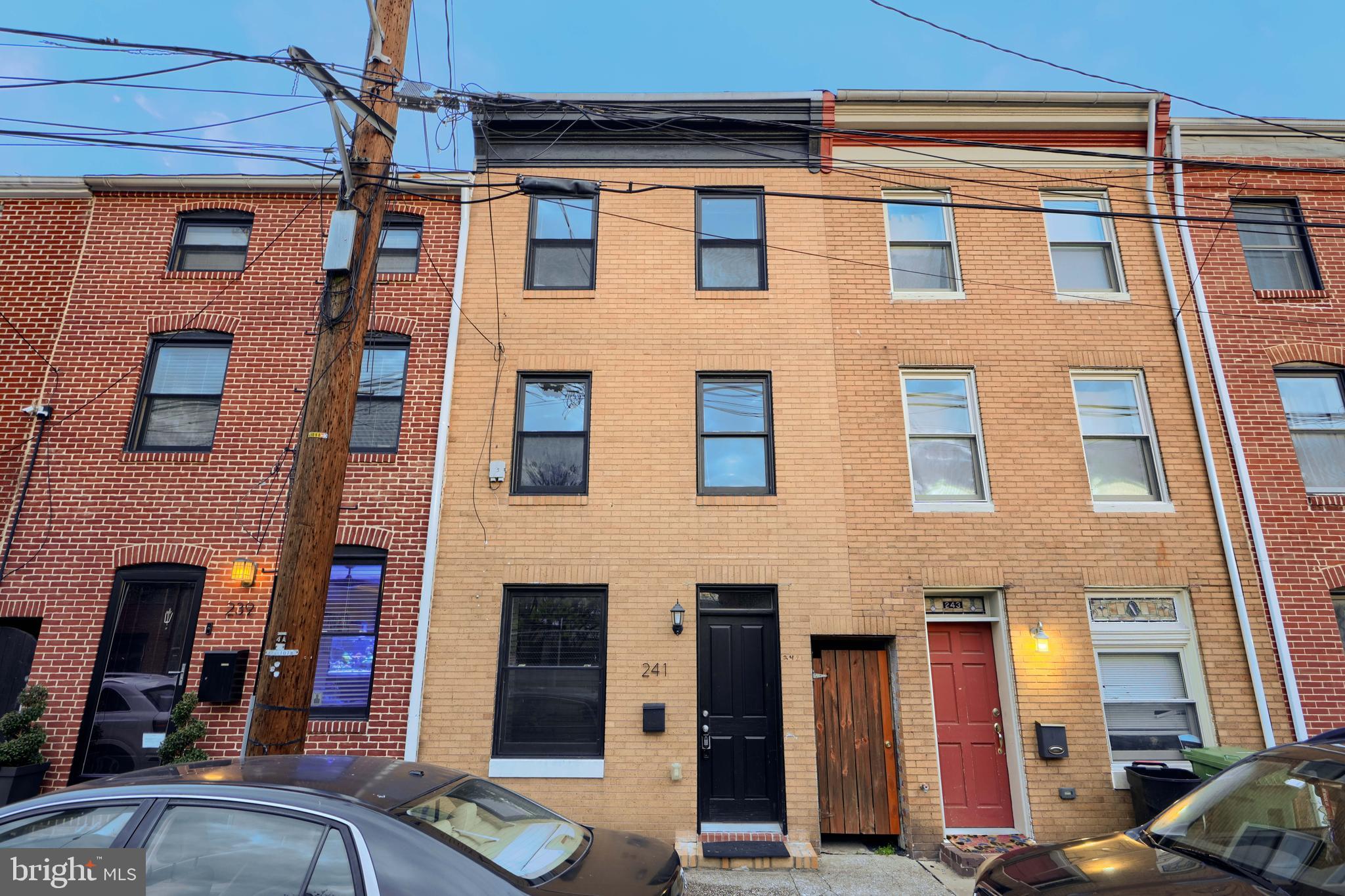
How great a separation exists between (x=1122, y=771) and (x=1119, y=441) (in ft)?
13.1

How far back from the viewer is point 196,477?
335 inches

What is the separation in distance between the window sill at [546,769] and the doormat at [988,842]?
3.86m

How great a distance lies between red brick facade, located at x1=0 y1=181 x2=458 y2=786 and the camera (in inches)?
313

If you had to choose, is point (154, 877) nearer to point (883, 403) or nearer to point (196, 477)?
point (196, 477)

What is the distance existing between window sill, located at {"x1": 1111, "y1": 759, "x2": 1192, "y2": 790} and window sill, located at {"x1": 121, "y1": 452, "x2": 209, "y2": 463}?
11407mm

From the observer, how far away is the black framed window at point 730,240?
9578mm

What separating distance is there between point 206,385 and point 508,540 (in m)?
4.75

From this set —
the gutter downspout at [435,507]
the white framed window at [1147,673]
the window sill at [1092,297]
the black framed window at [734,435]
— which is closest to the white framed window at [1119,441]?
the window sill at [1092,297]

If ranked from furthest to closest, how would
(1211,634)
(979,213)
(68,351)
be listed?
(979,213), (68,351), (1211,634)

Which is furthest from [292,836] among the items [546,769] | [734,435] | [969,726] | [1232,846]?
[969,726]

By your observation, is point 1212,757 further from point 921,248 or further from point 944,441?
point 921,248

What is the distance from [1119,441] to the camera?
29.0 ft

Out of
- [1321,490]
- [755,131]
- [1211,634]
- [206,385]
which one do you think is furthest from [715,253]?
[1321,490]

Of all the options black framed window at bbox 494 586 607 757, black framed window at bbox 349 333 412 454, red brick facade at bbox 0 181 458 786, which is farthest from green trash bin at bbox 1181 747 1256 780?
black framed window at bbox 349 333 412 454
